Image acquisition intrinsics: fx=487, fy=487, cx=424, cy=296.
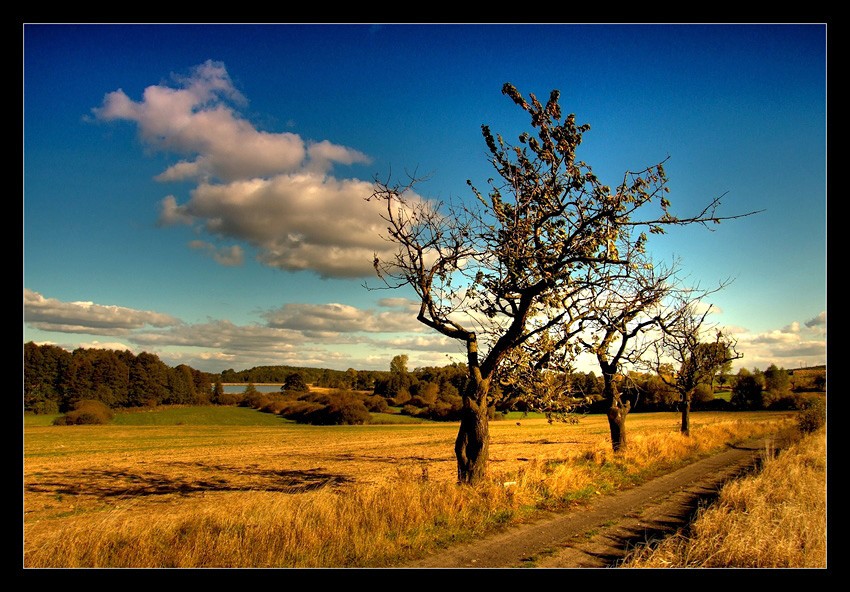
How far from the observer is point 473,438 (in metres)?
12.3

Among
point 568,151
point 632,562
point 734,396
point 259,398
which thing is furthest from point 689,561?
point 259,398

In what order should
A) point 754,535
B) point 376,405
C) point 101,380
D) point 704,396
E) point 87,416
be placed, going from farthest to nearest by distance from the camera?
point 376,405 → point 101,380 → point 704,396 → point 87,416 → point 754,535

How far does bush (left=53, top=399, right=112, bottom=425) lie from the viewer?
222 ft

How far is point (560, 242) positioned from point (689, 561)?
21.4 ft

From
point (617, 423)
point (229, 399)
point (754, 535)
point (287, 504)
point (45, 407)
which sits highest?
point (754, 535)

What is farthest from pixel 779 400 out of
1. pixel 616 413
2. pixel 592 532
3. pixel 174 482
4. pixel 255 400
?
pixel 255 400

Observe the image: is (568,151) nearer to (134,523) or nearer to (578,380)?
(578,380)

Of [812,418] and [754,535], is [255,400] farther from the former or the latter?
[754,535]

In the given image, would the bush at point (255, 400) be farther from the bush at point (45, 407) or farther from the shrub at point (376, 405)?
the bush at point (45, 407)

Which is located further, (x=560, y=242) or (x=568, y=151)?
(x=560, y=242)

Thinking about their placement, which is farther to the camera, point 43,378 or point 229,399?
point 229,399

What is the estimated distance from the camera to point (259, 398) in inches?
4063

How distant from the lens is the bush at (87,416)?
67.8 m

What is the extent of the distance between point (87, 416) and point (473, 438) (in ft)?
248
